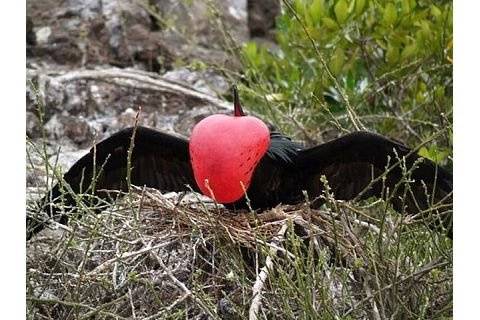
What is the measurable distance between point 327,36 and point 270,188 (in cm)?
64

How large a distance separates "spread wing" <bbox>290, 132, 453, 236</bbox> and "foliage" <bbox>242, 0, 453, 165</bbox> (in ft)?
1.38

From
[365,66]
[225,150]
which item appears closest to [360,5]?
[365,66]

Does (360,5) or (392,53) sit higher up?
(360,5)

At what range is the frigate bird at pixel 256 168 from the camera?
1310 millimetres

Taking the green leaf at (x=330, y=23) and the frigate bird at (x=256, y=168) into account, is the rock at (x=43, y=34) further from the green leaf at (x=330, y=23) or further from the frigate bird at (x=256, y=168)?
the frigate bird at (x=256, y=168)

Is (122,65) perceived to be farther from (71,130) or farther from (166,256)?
(166,256)

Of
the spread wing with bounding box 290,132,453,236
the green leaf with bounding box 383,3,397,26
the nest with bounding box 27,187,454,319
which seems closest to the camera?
the nest with bounding box 27,187,454,319

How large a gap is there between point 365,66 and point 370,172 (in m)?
0.84

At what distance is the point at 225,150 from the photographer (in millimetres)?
1309

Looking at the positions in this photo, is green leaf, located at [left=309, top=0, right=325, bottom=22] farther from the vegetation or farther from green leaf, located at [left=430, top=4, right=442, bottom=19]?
the vegetation

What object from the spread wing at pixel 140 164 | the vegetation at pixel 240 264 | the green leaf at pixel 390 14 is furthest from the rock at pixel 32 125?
the green leaf at pixel 390 14

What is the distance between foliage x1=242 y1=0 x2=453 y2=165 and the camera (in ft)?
6.49

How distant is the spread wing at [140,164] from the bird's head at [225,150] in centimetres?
17

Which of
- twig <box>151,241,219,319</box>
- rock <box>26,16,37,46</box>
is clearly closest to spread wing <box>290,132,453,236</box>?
twig <box>151,241,219,319</box>
